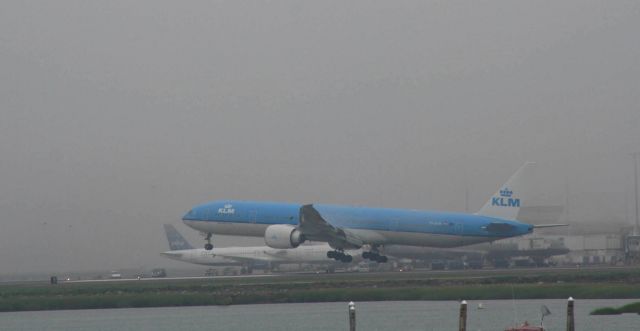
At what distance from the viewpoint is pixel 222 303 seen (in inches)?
2886

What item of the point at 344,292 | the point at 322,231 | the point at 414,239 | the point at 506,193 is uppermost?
the point at 506,193

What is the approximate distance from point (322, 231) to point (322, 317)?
35857 mm

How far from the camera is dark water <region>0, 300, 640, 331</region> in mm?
56781

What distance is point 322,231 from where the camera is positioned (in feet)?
322

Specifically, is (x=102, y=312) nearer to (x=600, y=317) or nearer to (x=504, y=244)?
(x=600, y=317)

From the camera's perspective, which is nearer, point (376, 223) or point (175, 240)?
point (376, 223)

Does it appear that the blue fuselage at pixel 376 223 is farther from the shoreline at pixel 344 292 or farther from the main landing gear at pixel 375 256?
the shoreline at pixel 344 292

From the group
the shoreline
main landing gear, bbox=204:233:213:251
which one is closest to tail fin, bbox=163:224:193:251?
main landing gear, bbox=204:233:213:251

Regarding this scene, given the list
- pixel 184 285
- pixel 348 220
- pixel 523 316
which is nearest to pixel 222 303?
pixel 184 285

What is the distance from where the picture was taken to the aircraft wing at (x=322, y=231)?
97.6 meters

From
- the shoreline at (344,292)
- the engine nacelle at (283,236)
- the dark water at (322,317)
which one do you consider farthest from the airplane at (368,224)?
the dark water at (322,317)

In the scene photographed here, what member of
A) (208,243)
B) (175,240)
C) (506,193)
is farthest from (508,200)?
(175,240)

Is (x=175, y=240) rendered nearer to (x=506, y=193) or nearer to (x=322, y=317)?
(x=506, y=193)

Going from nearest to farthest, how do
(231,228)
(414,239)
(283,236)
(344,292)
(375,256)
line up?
1. (344,292)
2. (414,239)
3. (283,236)
4. (375,256)
5. (231,228)
